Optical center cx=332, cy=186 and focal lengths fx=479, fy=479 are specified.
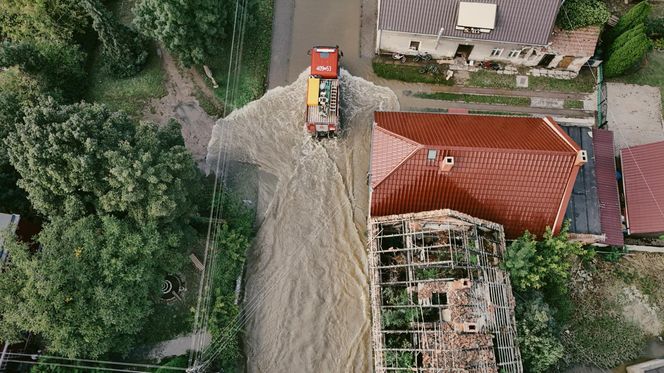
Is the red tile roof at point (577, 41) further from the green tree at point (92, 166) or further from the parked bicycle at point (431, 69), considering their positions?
the green tree at point (92, 166)

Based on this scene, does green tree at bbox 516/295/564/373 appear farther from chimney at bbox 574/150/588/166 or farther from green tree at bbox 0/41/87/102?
green tree at bbox 0/41/87/102

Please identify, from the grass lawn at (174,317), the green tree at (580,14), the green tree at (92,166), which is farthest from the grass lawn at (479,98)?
the grass lawn at (174,317)

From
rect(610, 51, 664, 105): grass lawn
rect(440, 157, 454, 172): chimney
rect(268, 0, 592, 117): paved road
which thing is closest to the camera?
rect(440, 157, 454, 172): chimney

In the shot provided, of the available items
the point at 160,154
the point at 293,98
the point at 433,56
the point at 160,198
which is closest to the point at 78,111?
the point at 160,154

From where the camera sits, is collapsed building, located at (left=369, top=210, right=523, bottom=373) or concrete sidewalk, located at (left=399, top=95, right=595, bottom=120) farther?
concrete sidewalk, located at (left=399, top=95, right=595, bottom=120)

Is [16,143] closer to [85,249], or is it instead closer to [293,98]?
[85,249]

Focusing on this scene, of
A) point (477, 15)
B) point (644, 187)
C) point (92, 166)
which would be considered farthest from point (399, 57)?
point (92, 166)

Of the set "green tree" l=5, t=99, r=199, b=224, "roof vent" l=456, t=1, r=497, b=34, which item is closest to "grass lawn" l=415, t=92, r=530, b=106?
"roof vent" l=456, t=1, r=497, b=34
